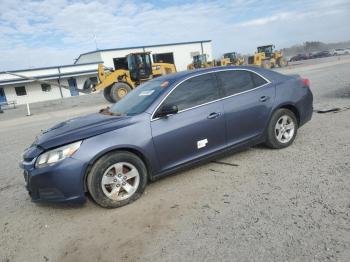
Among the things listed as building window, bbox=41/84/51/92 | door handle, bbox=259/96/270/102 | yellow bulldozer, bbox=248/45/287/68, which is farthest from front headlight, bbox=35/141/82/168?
building window, bbox=41/84/51/92

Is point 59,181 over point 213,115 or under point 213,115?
under

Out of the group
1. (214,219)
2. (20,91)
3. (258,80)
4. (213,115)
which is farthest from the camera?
(20,91)

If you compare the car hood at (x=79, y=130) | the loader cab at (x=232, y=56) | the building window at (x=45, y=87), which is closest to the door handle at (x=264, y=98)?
the car hood at (x=79, y=130)

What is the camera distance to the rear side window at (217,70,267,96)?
16.5 ft

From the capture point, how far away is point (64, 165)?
3.76 metres

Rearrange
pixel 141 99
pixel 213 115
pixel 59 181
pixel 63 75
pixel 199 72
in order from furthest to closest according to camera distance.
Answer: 1. pixel 63 75
2. pixel 199 72
3. pixel 141 99
4. pixel 213 115
5. pixel 59 181

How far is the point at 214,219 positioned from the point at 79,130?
6.59ft

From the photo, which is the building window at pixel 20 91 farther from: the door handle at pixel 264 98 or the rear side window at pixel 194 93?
the door handle at pixel 264 98

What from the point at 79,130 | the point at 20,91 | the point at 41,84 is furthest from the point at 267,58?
the point at 79,130

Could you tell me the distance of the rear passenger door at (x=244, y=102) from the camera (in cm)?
488

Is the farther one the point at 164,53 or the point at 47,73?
the point at 164,53

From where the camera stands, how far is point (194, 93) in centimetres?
473

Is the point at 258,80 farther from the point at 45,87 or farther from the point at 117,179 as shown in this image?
the point at 45,87

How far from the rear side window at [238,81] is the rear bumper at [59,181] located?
248cm
